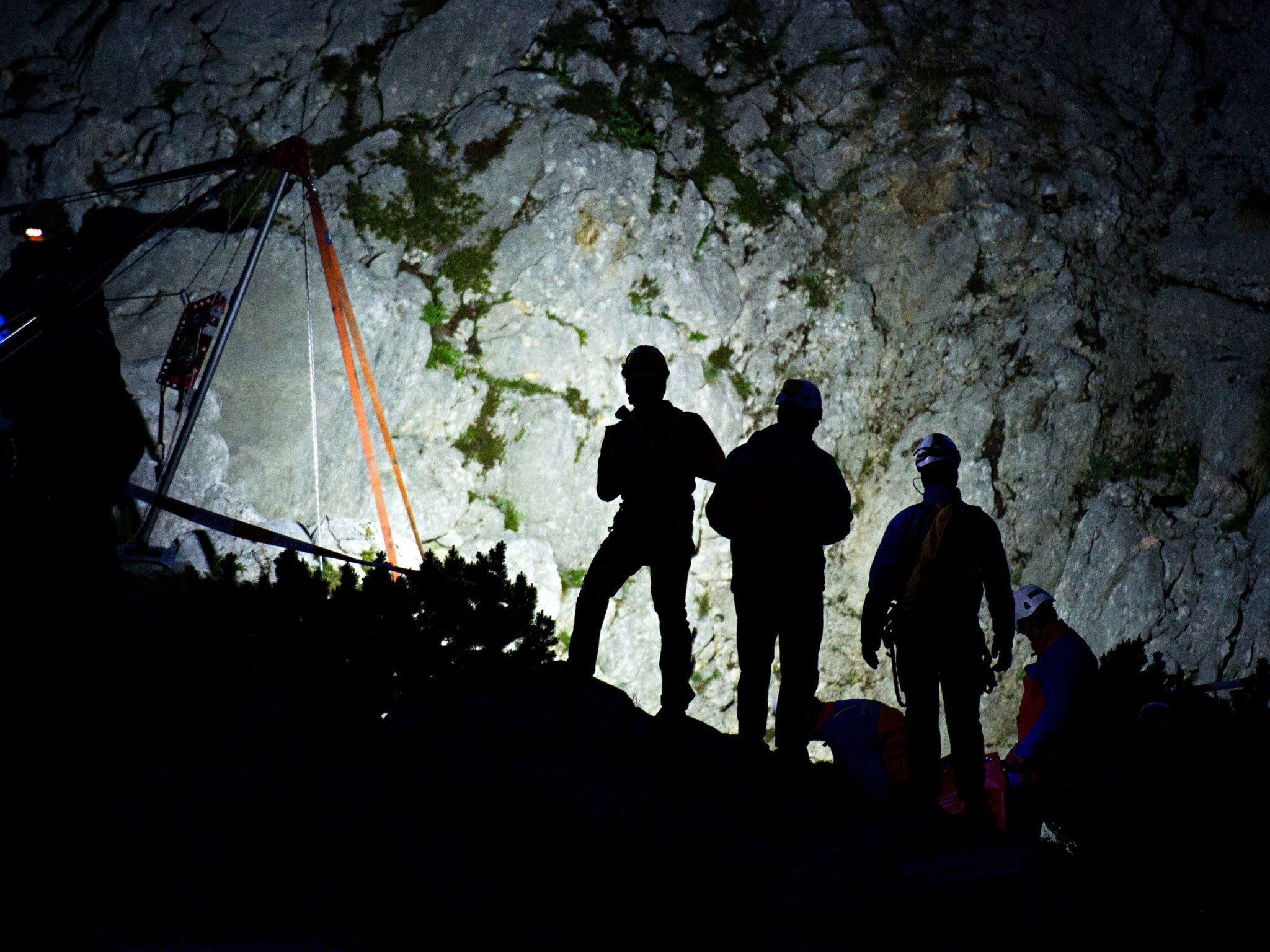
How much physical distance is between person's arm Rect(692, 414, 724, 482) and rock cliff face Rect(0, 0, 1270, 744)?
3.01 m

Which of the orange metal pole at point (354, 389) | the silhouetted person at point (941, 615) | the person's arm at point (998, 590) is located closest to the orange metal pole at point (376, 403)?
the orange metal pole at point (354, 389)

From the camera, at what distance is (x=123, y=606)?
4.74m

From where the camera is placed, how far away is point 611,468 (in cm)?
482

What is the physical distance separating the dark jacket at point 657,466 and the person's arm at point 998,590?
1.54m

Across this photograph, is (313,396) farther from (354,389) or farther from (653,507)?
(653,507)

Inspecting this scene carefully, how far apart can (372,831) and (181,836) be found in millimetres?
681

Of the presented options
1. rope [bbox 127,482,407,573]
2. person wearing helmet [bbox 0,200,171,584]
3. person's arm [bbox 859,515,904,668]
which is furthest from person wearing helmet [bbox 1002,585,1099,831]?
person wearing helmet [bbox 0,200,171,584]

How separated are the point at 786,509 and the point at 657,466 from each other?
77 cm

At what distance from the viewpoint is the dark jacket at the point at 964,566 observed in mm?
4441

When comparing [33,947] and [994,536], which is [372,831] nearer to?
[33,947]

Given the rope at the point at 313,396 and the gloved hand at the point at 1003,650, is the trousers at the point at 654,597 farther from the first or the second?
the rope at the point at 313,396

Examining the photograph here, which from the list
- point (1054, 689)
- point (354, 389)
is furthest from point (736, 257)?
point (1054, 689)

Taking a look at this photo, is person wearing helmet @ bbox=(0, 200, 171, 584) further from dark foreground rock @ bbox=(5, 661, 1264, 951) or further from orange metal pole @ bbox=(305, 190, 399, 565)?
orange metal pole @ bbox=(305, 190, 399, 565)

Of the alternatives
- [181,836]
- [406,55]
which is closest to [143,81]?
[406,55]
